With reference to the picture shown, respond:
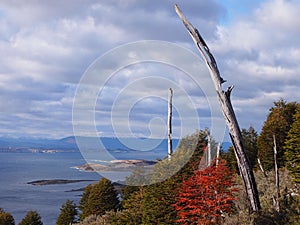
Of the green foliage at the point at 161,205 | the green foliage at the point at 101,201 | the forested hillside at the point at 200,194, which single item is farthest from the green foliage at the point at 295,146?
the green foliage at the point at 101,201

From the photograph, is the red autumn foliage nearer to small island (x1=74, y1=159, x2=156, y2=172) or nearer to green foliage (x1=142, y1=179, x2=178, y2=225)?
green foliage (x1=142, y1=179, x2=178, y2=225)

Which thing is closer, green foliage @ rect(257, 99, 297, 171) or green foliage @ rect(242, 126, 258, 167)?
green foliage @ rect(257, 99, 297, 171)

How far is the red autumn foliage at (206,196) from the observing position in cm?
1631

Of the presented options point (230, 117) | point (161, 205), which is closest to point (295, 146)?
point (161, 205)

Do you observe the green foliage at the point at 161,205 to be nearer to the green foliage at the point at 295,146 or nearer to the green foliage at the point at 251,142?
the green foliage at the point at 295,146

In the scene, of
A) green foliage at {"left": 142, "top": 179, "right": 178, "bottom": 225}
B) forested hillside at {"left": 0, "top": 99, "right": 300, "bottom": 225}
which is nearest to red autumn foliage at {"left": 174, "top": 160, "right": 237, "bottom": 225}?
forested hillside at {"left": 0, "top": 99, "right": 300, "bottom": 225}

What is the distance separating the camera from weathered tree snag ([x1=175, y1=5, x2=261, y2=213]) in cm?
1253

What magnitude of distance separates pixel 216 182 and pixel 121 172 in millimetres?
5212

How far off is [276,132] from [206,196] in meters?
20.4

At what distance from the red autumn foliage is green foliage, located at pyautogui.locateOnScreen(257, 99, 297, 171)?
1797 cm

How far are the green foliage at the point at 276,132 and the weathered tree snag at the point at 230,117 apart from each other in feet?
71.6

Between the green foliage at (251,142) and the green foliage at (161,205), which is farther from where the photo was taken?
the green foliage at (251,142)

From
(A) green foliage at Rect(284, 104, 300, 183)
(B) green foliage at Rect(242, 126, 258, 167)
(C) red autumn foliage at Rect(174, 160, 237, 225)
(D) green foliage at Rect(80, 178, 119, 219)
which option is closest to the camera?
(C) red autumn foliage at Rect(174, 160, 237, 225)

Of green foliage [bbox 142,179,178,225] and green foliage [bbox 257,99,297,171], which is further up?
green foliage [bbox 257,99,297,171]
